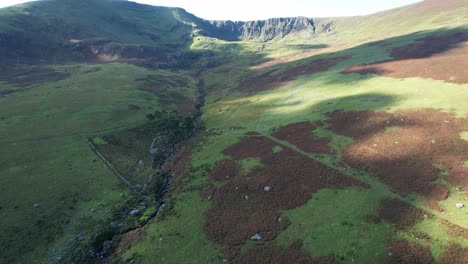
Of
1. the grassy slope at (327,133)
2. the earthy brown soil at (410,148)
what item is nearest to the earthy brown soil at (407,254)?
the grassy slope at (327,133)

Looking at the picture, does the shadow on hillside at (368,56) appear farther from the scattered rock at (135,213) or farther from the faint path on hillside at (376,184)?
the scattered rock at (135,213)

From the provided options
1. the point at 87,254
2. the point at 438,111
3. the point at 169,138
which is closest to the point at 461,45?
the point at 438,111

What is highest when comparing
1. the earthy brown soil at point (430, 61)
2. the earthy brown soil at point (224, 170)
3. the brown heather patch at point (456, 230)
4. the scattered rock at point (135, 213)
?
the earthy brown soil at point (430, 61)

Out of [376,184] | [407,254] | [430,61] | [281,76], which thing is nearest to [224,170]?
[376,184]

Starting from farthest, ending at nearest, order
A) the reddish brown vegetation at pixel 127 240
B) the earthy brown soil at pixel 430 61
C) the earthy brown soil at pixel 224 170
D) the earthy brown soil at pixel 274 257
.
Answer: the earthy brown soil at pixel 430 61 → the earthy brown soil at pixel 224 170 → the reddish brown vegetation at pixel 127 240 → the earthy brown soil at pixel 274 257

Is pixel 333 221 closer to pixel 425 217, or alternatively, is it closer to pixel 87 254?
pixel 425 217

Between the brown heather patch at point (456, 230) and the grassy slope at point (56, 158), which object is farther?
the grassy slope at point (56, 158)

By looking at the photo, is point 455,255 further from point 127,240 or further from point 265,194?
point 127,240
